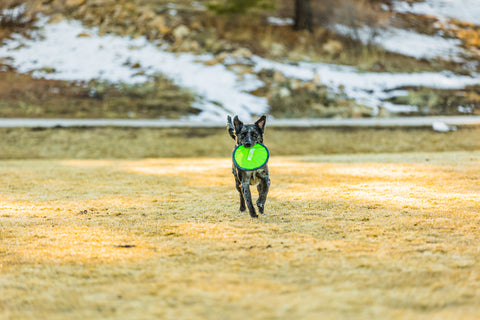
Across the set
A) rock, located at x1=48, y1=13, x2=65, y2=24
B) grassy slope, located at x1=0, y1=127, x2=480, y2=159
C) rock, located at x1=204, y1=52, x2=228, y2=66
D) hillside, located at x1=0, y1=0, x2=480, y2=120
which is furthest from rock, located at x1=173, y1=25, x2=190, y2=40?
grassy slope, located at x1=0, y1=127, x2=480, y2=159

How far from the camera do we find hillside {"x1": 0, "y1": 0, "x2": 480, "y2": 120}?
24.8 meters

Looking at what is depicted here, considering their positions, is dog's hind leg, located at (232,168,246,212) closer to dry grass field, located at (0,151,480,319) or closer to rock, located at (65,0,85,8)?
dry grass field, located at (0,151,480,319)

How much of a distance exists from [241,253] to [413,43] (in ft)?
121

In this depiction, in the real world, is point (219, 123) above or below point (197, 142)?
below

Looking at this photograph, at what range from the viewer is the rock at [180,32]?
32000mm

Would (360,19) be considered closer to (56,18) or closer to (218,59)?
(218,59)

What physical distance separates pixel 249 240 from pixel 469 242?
2.26 m

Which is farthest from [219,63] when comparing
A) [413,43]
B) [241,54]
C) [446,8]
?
[446,8]

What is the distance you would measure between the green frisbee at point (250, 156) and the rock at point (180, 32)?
88.1 feet

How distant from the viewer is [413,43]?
125ft

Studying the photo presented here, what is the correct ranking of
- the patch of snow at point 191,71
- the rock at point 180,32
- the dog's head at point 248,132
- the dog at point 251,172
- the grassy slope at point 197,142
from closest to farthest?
the dog's head at point 248,132
the dog at point 251,172
the grassy slope at point 197,142
the patch of snow at point 191,71
the rock at point 180,32

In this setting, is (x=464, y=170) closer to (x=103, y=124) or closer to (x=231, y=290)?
(x=231, y=290)

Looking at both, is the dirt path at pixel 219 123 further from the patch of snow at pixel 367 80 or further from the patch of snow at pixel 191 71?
the patch of snow at pixel 367 80

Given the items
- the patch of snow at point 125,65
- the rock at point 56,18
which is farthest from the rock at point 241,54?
the rock at point 56,18
